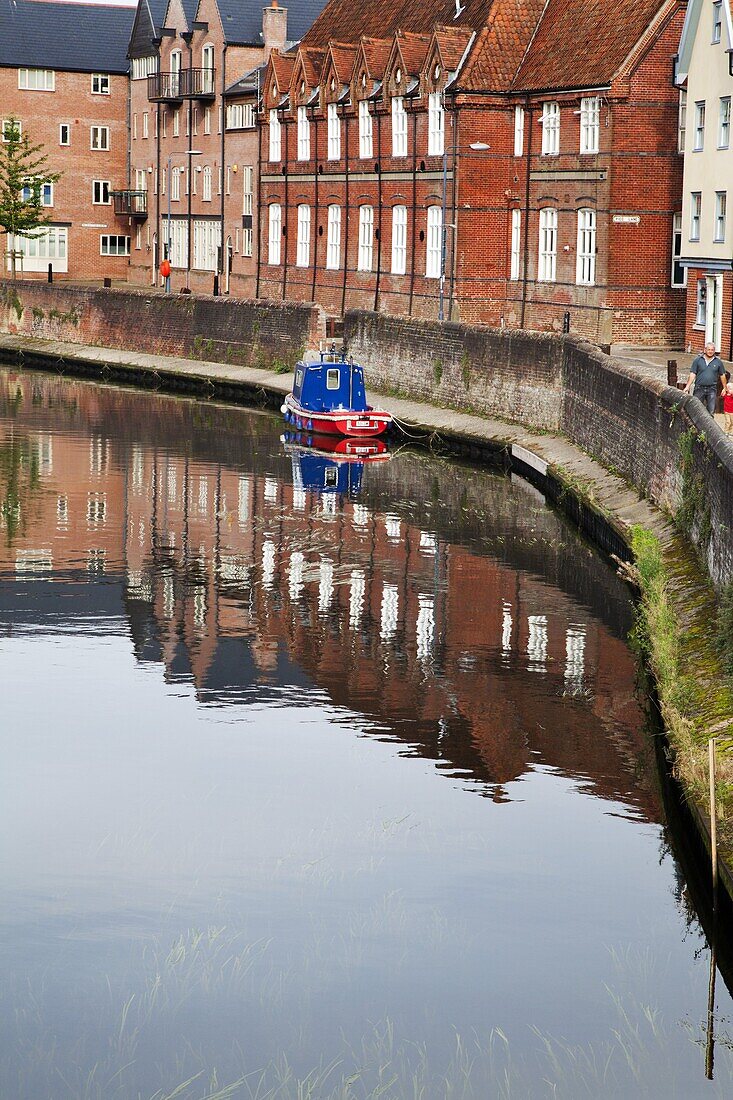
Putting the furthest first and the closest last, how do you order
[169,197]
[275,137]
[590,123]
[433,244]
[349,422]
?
[169,197], [275,137], [433,244], [590,123], [349,422]

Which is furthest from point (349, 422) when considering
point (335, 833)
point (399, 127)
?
point (335, 833)

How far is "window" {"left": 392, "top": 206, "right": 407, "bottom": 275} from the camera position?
59594mm

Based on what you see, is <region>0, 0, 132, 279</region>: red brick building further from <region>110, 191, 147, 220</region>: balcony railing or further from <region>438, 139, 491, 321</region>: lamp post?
<region>438, 139, 491, 321</region>: lamp post

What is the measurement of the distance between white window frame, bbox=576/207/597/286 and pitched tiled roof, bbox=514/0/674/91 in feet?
12.8

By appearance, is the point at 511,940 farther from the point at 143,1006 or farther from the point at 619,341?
the point at 619,341

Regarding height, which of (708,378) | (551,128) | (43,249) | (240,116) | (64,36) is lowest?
(708,378)

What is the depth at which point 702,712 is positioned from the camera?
58.7 ft

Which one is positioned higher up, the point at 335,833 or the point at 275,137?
the point at 275,137

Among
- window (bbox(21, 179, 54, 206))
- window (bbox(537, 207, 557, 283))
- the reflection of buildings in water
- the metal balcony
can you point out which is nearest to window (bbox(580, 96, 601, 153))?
window (bbox(537, 207, 557, 283))

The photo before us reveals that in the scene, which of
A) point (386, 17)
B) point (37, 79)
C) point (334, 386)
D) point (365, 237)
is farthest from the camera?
point (37, 79)

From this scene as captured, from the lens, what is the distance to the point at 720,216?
45.2 metres

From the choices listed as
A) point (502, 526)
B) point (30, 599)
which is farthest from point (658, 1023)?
point (502, 526)

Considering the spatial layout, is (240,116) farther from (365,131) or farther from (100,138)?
(100,138)

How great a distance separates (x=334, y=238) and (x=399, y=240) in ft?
18.2
